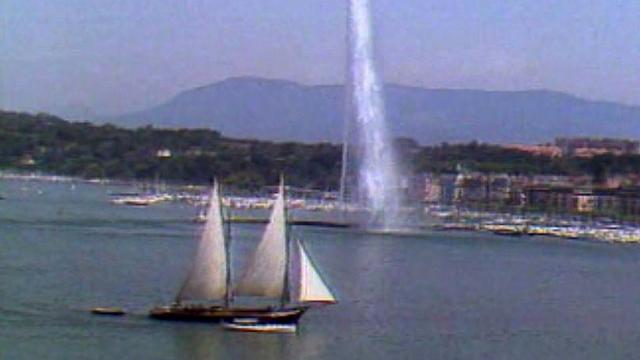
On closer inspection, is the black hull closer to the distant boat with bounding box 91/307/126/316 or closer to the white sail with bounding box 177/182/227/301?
the white sail with bounding box 177/182/227/301

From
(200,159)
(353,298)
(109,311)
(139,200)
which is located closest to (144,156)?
(200,159)

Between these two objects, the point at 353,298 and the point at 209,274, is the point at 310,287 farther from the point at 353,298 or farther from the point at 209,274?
the point at 353,298

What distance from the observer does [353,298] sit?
12477 mm

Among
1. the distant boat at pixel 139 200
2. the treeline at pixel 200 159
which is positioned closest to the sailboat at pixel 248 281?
the distant boat at pixel 139 200

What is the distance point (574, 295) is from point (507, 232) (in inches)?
544

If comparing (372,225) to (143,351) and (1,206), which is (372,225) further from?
(143,351)

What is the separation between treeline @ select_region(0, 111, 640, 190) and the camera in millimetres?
44750

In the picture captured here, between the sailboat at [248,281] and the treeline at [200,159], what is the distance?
3245cm

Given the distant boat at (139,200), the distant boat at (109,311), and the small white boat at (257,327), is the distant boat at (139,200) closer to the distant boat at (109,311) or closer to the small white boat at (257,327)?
the distant boat at (109,311)

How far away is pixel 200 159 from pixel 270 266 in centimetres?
3717

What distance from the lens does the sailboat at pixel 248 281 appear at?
32.3ft

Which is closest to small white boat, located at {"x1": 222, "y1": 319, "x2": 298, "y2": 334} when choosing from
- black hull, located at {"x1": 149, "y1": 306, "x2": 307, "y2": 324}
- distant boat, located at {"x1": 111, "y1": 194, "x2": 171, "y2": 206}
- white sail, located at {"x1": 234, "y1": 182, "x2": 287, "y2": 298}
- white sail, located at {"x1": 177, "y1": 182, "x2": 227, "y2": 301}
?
black hull, located at {"x1": 149, "y1": 306, "x2": 307, "y2": 324}

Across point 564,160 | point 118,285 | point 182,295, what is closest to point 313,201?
point 564,160

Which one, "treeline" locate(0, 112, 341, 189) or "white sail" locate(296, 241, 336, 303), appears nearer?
"white sail" locate(296, 241, 336, 303)
